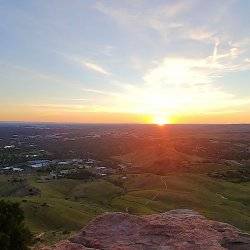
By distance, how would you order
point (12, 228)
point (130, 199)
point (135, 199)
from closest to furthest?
point (12, 228), point (135, 199), point (130, 199)

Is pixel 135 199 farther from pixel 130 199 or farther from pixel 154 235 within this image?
pixel 154 235

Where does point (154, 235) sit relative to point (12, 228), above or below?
below

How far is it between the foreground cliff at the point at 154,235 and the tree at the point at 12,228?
6.22ft

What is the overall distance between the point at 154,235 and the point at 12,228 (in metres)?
8.54

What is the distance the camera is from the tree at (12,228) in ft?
80.5

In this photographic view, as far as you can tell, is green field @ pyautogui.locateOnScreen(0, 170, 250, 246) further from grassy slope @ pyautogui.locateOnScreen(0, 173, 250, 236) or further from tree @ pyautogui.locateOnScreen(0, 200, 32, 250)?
tree @ pyautogui.locateOnScreen(0, 200, 32, 250)

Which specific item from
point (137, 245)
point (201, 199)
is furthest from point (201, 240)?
point (201, 199)

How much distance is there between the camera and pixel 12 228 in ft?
82.0

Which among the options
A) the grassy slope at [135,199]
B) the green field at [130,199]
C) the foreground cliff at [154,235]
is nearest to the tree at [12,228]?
the foreground cliff at [154,235]

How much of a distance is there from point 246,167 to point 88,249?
151835 mm

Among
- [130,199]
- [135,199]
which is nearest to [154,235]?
[135,199]

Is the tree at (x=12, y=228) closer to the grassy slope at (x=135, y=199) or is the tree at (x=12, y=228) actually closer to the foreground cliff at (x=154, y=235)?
the foreground cliff at (x=154, y=235)

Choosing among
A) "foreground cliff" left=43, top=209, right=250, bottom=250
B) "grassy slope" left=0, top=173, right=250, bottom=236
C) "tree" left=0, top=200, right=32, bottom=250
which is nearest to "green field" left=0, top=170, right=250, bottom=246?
"grassy slope" left=0, top=173, right=250, bottom=236

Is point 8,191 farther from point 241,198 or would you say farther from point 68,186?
point 241,198
